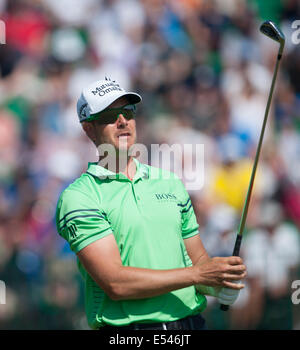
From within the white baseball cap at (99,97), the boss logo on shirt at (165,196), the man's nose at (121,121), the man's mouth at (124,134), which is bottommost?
the boss logo on shirt at (165,196)

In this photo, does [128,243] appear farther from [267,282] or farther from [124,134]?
[267,282]

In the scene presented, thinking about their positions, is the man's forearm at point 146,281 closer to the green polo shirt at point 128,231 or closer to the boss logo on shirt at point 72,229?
the green polo shirt at point 128,231

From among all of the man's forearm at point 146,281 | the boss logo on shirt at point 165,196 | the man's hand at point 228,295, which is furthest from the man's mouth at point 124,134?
the man's hand at point 228,295

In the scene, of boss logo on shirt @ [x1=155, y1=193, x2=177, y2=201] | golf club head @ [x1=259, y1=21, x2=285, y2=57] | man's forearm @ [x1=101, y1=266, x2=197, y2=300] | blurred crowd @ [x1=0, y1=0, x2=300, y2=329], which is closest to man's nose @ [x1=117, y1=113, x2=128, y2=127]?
boss logo on shirt @ [x1=155, y1=193, x2=177, y2=201]

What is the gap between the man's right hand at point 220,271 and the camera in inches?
99.1

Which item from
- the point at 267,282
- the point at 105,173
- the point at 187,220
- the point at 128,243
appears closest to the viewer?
the point at 128,243

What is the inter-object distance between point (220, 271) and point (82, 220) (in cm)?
63

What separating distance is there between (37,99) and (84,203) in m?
3.97

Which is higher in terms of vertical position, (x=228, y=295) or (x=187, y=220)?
(x=187, y=220)

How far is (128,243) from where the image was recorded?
262 cm

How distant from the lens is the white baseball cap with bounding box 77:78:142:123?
280cm

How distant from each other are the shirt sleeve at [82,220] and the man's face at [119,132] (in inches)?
12.6

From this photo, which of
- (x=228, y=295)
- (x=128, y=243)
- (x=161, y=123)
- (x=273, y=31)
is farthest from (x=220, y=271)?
(x=161, y=123)
